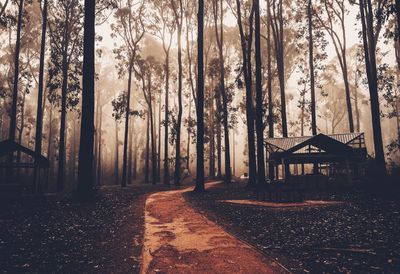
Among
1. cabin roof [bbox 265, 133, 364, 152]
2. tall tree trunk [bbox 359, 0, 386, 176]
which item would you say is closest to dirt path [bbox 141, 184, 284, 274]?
tall tree trunk [bbox 359, 0, 386, 176]

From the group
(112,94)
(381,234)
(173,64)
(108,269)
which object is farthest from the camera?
(112,94)

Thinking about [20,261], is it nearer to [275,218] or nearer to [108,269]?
[108,269]

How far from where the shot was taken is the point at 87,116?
1324cm

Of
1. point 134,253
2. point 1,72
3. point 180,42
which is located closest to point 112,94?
point 1,72

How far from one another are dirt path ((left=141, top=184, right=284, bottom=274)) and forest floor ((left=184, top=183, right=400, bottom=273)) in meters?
0.46

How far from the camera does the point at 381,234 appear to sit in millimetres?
7309

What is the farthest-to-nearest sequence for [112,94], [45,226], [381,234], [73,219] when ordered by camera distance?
[112,94], [73,219], [45,226], [381,234]

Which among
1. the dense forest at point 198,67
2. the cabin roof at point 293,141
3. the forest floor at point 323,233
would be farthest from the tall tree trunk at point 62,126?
the cabin roof at point 293,141

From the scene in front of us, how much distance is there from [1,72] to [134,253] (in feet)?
166

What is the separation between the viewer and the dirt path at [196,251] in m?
5.48

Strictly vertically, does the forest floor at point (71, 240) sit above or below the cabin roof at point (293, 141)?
below

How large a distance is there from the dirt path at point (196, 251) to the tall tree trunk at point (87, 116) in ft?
15.6

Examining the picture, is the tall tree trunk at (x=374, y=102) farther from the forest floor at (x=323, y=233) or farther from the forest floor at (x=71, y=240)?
the forest floor at (x=71, y=240)

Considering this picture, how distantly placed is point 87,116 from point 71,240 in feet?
23.3
